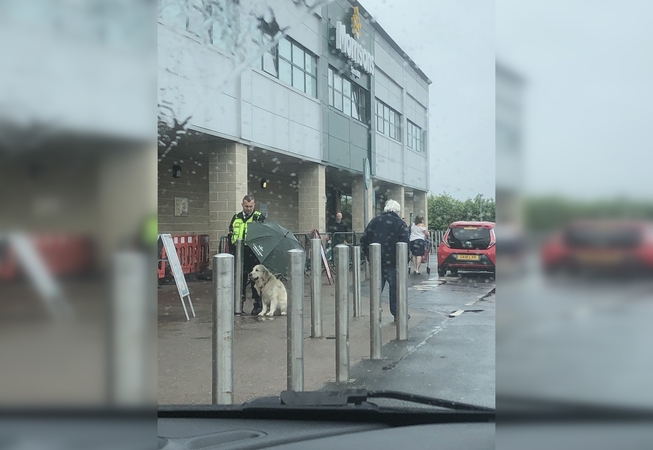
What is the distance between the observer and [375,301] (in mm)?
5113

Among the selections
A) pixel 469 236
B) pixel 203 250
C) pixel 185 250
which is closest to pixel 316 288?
pixel 185 250

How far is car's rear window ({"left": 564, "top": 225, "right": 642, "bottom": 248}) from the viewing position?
2.53 feet

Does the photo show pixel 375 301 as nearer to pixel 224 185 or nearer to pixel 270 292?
pixel 270 292

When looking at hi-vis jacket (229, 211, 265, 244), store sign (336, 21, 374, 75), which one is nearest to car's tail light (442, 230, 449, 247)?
store sign (336, 21, 374, 75)

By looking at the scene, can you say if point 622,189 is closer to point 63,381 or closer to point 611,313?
point 611,313

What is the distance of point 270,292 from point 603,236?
3665 mm

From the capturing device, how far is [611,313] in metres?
0.80

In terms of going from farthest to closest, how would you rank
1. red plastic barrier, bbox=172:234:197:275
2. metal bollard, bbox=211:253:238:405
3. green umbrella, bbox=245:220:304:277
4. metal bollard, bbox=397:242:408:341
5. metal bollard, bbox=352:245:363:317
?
metal bollard, bbox=352:245:363:317, metal bollard, bbox=397:242:408:341, red plastic barrier, bbox=172:234:197:275, green umbrella, bbox=245:220:304:277, metal bollard, bbox=211:253:238:405

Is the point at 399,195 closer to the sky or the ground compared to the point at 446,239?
closer to the sky

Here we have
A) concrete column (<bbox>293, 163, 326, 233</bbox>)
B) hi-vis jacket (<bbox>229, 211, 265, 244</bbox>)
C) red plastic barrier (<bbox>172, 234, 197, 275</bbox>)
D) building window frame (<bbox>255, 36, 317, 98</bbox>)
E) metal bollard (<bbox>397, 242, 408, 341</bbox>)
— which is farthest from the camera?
metal bollard (<bbox>397, 242, 408, 341</bbox>)

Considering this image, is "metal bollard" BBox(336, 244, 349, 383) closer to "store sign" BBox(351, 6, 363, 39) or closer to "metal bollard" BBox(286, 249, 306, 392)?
"metal bollard" BBox(286, 249, 306, 392)

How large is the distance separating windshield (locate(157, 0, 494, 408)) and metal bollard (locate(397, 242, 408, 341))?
0.06 ft

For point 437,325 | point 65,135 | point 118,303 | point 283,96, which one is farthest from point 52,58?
point 437,325

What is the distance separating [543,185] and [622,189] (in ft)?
0.35
